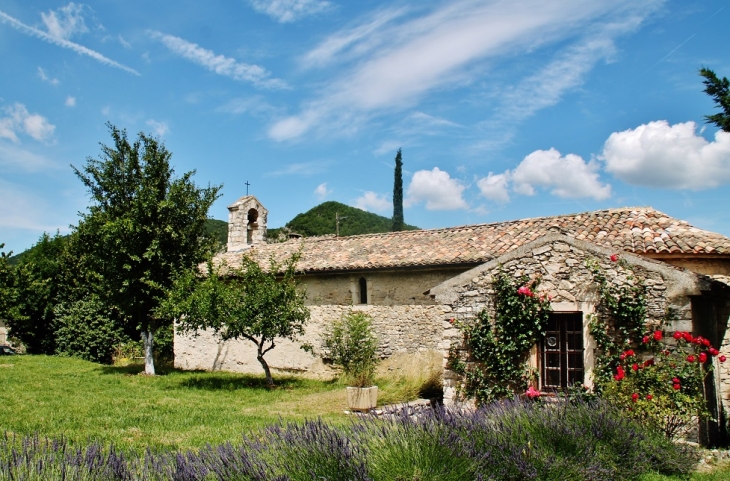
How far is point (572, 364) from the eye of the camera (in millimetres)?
9523

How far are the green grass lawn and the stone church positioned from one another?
2305 mm

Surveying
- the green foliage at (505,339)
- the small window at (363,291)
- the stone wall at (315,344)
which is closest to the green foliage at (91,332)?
the stone wall at (315,344)

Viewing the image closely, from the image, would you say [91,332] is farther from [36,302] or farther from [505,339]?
[505,339]

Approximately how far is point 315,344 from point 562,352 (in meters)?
9.89

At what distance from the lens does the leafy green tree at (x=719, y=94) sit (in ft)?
36.7

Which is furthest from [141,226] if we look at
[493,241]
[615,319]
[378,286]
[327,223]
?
[327,223]

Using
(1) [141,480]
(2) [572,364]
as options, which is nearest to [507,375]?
(2) [572,364]

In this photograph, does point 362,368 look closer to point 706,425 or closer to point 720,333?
point 706,425

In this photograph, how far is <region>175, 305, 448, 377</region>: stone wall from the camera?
16.1 m

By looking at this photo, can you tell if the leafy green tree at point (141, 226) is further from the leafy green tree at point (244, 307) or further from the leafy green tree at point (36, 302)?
Result: the leafy green tree at point (36, 302)

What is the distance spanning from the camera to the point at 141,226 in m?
17.4

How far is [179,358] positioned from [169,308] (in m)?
6.30

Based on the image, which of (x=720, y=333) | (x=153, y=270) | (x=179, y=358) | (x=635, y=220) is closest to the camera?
(x=720, y=333)

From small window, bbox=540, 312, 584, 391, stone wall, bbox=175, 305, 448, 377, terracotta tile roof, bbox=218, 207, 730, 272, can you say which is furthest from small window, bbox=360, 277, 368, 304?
small window, bbox=540, 312, 584, 391
